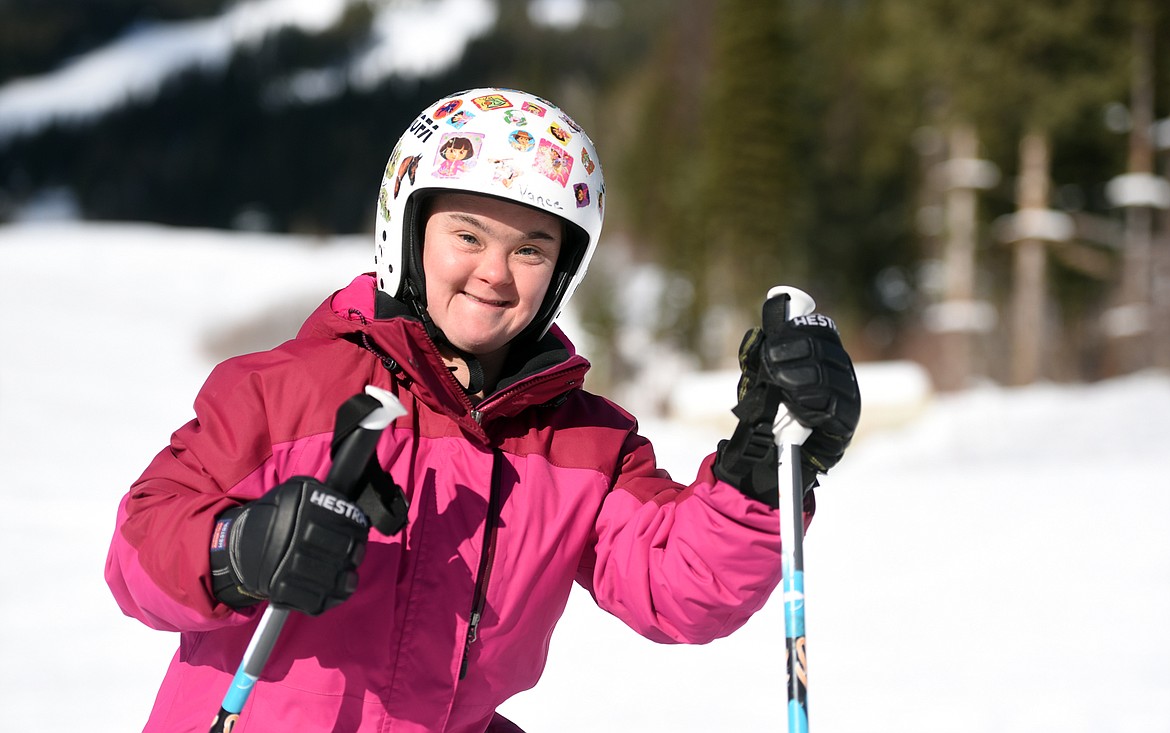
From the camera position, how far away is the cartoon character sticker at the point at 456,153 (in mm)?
2719

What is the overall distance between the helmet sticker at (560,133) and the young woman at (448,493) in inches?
0.5

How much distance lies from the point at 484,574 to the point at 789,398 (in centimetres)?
80

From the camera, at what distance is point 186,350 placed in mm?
28234

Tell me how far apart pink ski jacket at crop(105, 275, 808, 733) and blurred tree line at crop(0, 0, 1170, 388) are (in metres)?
18.4

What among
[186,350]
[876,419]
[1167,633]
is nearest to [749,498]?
[1167,633]

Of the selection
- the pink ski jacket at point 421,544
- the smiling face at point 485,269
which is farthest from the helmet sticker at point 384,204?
the pink ski jacket at point 421,544

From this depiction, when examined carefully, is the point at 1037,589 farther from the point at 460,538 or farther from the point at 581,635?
the point at 460,538

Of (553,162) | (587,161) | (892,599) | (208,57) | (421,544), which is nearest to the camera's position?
(421,544)

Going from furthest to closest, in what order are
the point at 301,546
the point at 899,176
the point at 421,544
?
1. the point at 899,176
2. the point at 421,544
3. the point at 301,546

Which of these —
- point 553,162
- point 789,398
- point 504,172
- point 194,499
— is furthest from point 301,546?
point 553,162

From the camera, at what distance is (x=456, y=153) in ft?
9.02

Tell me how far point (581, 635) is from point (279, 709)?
5394mm

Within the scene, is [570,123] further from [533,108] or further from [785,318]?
[785,318]

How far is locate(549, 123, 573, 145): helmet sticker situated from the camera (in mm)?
2854
